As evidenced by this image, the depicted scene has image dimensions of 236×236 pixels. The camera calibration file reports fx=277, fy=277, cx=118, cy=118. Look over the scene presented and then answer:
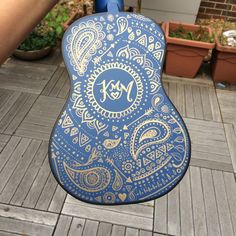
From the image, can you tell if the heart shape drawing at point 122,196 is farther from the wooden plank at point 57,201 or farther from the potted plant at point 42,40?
the potted plant at point 42,40

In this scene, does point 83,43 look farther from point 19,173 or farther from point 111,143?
point 19,173

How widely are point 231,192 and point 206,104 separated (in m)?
0.89

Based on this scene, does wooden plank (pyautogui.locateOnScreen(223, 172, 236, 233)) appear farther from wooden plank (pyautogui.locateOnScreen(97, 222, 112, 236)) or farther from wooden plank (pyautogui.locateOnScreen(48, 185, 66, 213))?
wooden plank (pyautogui.locateOnScreen(48, 185, 66, 213))

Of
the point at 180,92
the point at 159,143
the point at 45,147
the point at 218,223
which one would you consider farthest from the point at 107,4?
the point at 180,92

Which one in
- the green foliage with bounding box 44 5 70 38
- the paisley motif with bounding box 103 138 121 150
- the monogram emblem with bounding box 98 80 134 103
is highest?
the monogram emblem with bounding box 98 80 134 103

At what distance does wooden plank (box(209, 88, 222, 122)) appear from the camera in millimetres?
2211

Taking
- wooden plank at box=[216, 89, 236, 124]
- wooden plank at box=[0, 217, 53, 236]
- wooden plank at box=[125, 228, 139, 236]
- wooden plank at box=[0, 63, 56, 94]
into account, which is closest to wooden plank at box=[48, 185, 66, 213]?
wooden plank at box=[0, 217, 53, 236]

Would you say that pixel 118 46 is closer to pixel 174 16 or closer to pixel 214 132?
pixel 214 132

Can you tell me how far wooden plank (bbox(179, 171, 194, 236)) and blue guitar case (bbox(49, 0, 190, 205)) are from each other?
503 mm

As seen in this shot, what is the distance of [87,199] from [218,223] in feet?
2.72

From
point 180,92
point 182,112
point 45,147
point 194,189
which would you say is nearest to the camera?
point 194,189

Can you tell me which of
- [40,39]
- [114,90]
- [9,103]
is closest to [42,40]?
[40,39]

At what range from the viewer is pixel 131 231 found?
1425 millimetres

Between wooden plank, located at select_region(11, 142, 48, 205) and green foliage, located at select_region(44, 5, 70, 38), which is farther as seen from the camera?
green foliage, located at select_region(44, 5, 70, 38)
